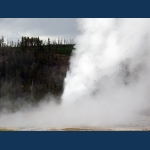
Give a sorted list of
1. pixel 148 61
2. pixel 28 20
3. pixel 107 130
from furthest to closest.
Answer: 1. pixel 148 61
2. pixel 28 20
3. pixel 107 130

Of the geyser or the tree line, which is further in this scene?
the tree line

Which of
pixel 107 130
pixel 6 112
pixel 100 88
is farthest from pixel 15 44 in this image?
pixel 107 130

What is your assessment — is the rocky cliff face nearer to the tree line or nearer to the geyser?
the tree line

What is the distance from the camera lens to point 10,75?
16.1 metres

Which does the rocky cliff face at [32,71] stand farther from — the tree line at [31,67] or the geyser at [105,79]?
the geyser at [105,79]

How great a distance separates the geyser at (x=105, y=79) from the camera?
15.6m

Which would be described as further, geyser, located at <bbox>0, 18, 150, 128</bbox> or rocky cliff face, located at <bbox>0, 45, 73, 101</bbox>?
rocky cliff face, located at <bbox>0, 45, 73, 101</bbox>

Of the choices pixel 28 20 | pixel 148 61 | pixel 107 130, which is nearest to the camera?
pixel 107 130

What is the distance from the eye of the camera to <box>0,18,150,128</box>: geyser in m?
15.6

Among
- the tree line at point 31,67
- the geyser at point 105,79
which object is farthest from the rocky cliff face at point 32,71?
the geyser at point 105,79

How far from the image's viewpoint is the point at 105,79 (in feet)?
53.8

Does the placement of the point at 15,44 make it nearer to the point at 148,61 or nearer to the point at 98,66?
the point at 98,66

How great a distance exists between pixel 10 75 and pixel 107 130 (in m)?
4.40

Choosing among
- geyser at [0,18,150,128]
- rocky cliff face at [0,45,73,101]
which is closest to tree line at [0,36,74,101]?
rocky cliff face at [0,45,73,101]
